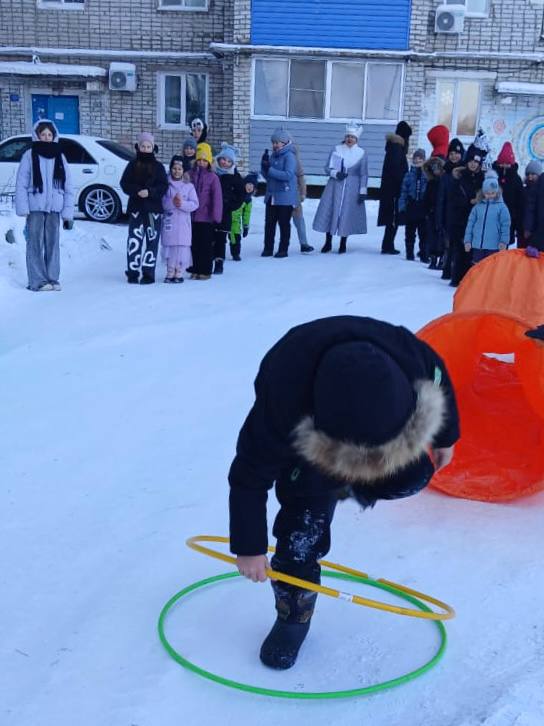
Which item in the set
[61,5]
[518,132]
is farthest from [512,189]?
[61,5]

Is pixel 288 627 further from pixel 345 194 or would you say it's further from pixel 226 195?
pixel 345 194

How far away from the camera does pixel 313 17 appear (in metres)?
17.7

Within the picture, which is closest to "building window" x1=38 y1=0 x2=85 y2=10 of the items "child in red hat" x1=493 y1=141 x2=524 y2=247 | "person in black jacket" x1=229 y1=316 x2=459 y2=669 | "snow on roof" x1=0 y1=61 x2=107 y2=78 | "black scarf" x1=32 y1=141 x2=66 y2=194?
"snow on roof" x1=0 y1=61 x2=107 y2=78

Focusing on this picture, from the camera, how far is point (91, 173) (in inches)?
515

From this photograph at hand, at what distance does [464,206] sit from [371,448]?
739cm

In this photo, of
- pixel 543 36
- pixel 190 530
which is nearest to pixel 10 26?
pixel 543 36

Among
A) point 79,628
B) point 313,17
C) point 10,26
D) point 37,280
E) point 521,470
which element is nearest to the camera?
point 79,628

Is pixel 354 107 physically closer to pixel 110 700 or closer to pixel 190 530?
pixel 190 530

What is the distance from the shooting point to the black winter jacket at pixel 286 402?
6.79 ft

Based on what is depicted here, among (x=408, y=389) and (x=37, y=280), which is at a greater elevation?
(x=408, y=389)

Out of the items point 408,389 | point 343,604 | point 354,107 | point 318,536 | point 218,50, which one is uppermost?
A: point 218,50

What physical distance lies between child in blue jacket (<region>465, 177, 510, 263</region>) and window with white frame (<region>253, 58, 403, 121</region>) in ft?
34.6

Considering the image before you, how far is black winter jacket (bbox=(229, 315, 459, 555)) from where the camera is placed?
81.4 inches

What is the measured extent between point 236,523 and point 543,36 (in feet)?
62.2
